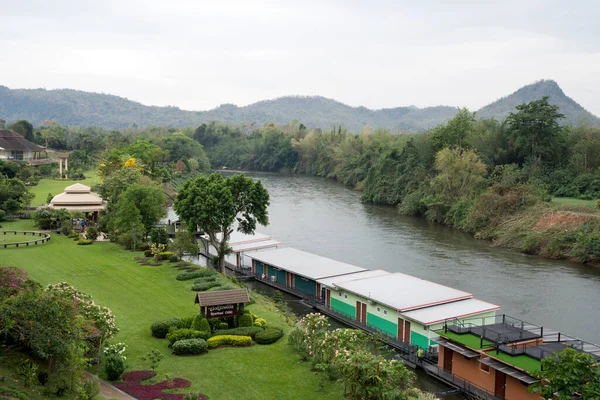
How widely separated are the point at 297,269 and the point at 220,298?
554 inches

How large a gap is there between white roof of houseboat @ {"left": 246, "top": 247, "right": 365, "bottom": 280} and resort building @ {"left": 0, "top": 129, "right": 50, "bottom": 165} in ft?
208

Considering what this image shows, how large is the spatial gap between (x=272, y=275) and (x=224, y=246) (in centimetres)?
451

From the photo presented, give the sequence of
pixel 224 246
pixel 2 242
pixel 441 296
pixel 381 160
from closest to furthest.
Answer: pixel 441 296 → pixel 224 246 → pixel 2 242 → pixel 381 160

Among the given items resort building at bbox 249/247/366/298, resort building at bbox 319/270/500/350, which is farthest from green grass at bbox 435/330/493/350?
resort building at bbox 249/247/366/298

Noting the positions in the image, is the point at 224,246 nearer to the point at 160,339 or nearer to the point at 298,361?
the point at 160,339

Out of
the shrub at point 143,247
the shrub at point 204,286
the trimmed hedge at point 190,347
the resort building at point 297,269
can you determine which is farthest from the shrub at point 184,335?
the shrub at point 143,247

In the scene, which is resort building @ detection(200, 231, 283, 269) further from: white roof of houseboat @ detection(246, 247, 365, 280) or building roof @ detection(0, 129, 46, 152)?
building roof @ detection(0, 129, 46, 152)

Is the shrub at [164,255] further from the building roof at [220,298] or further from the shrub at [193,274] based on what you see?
the building roof at [220,298]

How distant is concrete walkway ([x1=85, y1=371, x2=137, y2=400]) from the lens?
2234cm

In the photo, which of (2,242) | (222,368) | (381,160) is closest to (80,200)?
(2,242)

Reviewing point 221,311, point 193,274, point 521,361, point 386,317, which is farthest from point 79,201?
point 521,361

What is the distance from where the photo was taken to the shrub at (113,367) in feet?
77.9

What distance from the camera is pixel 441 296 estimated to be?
3584 cm

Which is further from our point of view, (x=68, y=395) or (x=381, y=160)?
(x=381, y=160)
